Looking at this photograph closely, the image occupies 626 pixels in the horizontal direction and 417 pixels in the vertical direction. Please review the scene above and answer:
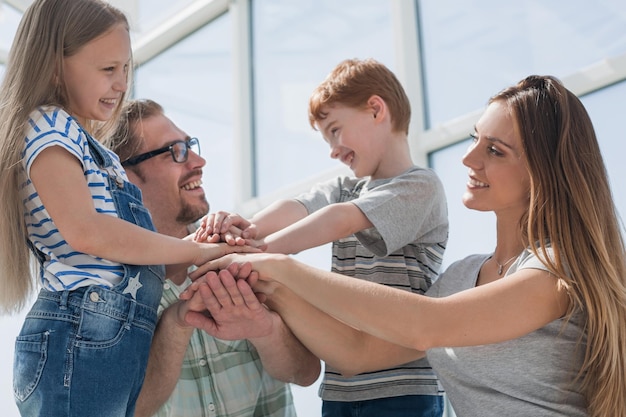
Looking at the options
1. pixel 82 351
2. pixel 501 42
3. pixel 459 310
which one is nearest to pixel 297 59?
pixel 501 42

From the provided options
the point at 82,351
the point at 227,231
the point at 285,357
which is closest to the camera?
the point at 82,351

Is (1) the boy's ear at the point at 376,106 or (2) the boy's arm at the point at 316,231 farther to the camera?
(1) the boy's ear at the point at 376,106

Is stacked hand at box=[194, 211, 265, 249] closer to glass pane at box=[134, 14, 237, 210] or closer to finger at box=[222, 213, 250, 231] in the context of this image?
finger at box=[222, 213, 250, 231]

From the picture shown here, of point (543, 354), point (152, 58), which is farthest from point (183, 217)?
point (152, 58)

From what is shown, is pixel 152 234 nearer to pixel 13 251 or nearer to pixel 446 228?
pixel 13 251

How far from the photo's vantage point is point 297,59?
13.9 ft

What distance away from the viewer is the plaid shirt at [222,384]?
2.02 metres

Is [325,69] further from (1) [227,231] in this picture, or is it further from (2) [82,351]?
(2) [82,351]

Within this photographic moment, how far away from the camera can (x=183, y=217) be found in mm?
2254

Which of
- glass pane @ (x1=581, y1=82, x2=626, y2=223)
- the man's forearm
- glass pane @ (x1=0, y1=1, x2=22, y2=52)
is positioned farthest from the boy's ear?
glass pane @ (x1=0, y1=1, x2=22, y2=52)

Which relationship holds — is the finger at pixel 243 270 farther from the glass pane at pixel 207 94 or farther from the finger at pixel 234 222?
the glass pane at pixel 207 94

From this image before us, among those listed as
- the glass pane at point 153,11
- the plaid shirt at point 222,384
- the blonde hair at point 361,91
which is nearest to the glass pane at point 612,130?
the blonde hair at point 361,91

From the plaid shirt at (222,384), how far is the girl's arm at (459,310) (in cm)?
53

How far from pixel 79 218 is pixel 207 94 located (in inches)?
135
